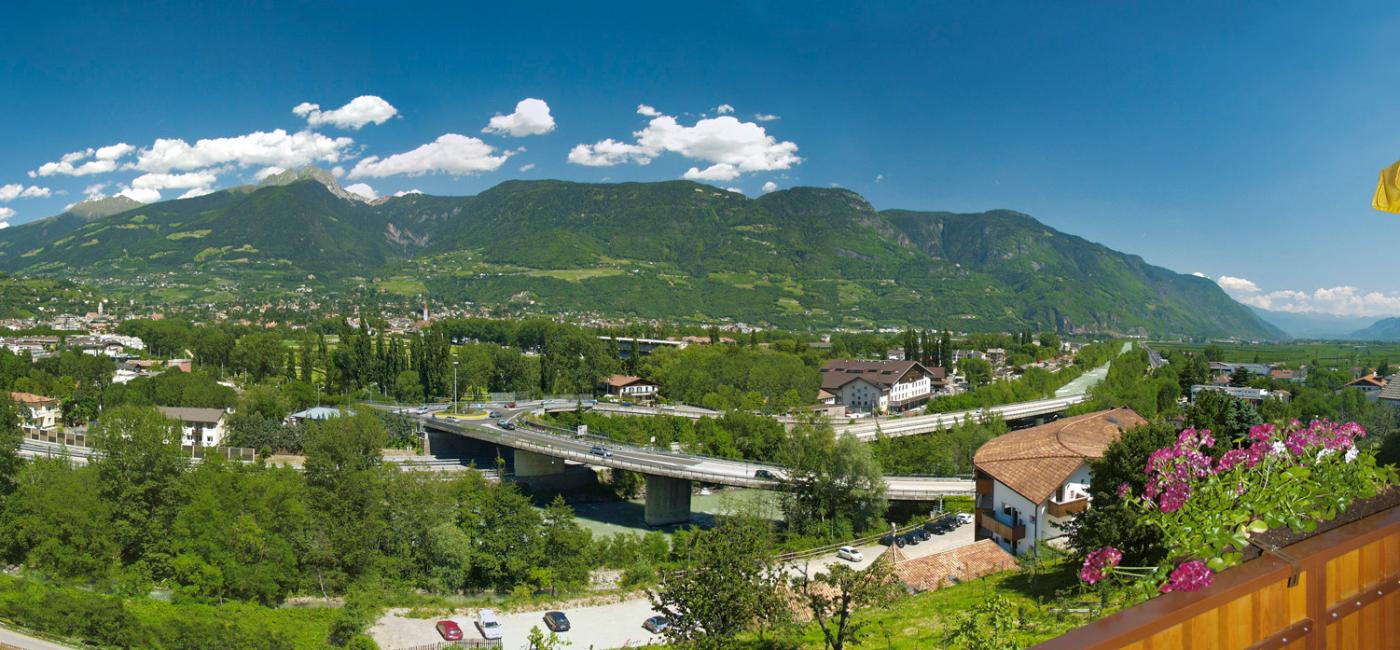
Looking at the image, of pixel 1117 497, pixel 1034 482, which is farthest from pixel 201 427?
pixel 1117 497

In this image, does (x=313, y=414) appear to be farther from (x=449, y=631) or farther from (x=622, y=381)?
(x=449, y=631)

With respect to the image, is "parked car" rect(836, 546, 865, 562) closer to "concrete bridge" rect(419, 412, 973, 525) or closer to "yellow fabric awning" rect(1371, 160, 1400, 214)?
"concrete bridge" rect(419, 412, 973, 525)

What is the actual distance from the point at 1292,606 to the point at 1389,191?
3.86 m

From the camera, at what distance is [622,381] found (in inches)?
2694

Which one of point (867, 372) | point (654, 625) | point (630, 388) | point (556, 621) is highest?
A: point (867, 372)

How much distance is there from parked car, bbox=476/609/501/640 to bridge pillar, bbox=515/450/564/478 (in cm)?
1902

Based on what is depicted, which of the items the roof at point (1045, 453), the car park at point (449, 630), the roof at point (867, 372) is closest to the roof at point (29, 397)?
the car park at point (449, 630)

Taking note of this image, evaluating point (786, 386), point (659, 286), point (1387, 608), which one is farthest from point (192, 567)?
point (659, 286)

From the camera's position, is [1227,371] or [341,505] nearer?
[341,505]

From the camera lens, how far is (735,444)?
44062mm

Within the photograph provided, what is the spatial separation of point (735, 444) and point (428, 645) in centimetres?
2544

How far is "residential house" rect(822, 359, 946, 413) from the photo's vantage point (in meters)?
66.8

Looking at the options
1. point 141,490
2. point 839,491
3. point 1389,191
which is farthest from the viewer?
point 839,491

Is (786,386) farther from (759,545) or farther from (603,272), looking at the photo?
(603,272)
